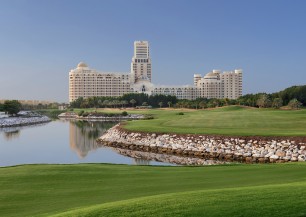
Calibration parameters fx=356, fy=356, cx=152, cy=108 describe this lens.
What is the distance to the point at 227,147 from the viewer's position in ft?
89.1

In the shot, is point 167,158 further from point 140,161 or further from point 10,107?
point 10,107

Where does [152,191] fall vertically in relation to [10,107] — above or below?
below

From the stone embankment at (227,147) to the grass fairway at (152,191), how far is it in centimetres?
1055

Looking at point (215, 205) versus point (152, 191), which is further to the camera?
point (152, 191)

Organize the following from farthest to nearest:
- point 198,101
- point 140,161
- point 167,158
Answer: point 198,101 → point 167,158 → point 140,161

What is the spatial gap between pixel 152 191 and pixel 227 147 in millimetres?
18162

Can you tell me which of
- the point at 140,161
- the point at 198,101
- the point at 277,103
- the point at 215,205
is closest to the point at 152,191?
the point at 215,205

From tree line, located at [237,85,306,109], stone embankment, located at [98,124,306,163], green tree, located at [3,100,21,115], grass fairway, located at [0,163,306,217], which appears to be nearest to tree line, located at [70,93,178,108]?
green tree, located at [3,100,21,115]

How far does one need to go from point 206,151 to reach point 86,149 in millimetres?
11616

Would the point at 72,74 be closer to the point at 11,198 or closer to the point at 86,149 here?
the point at 86,149

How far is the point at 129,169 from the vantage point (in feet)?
44.7

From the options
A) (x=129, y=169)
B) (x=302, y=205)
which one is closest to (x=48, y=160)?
(x=129, y=169)

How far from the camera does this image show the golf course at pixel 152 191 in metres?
6.93

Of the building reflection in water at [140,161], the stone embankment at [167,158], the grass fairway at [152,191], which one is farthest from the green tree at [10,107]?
the grass fairway at [152,191]
